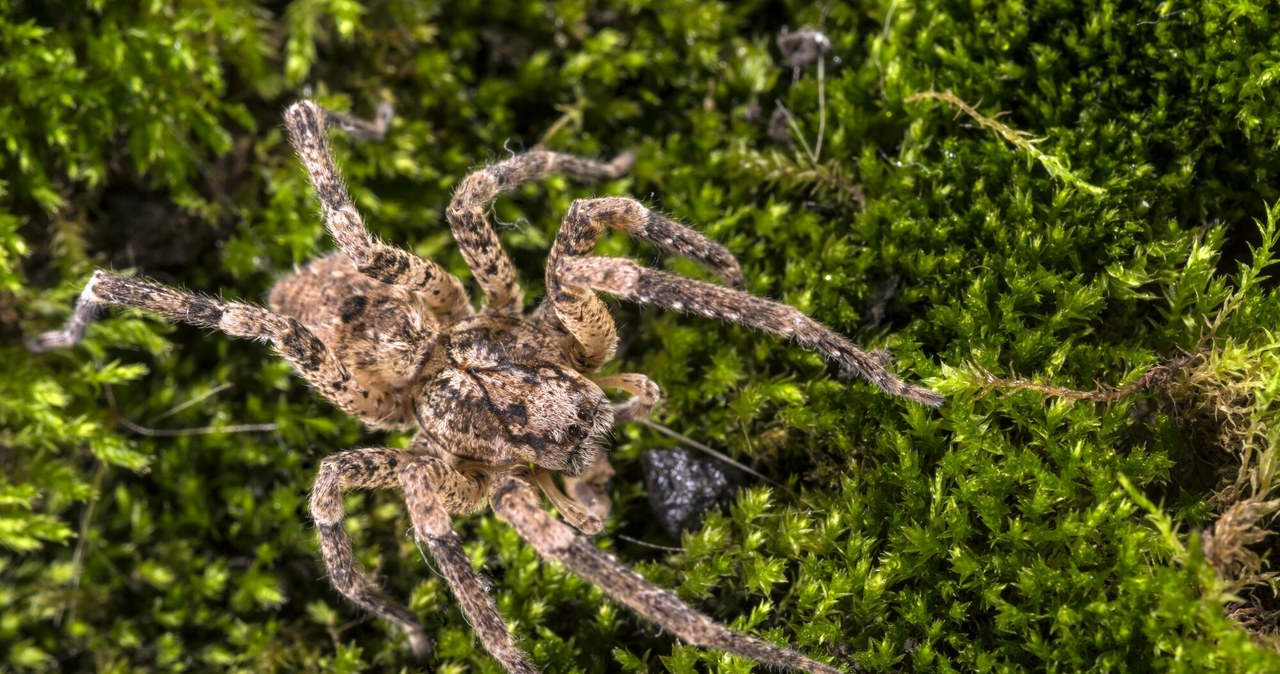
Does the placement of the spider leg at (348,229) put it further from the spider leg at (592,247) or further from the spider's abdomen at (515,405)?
the spider leg at (592,247)

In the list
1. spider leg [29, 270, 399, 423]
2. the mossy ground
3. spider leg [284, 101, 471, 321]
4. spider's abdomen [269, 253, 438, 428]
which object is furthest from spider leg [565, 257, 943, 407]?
spider leg [29, 270, 399, 423]

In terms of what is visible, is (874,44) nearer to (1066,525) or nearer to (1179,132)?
(1179,132)

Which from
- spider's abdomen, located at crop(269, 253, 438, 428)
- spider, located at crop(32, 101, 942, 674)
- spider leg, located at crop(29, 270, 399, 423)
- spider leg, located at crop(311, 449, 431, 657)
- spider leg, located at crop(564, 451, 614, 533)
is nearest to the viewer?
spider, located at crop(32, 101, 942, 674)

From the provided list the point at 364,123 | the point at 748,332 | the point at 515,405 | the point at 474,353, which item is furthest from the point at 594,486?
the point at 364,123

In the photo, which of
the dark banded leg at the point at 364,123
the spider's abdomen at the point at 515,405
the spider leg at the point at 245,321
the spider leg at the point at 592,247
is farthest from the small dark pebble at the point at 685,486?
the dark banded leg at the point at 364,123

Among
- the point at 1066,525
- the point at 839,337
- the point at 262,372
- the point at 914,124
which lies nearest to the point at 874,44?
the point at 914,124

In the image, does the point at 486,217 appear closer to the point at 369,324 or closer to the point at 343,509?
the point at 369,324

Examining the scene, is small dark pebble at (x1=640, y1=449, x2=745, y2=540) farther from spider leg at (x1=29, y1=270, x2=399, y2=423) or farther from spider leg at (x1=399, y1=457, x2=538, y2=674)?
spider leg at (x1=29, y1=270, x2=399, y2=423)
